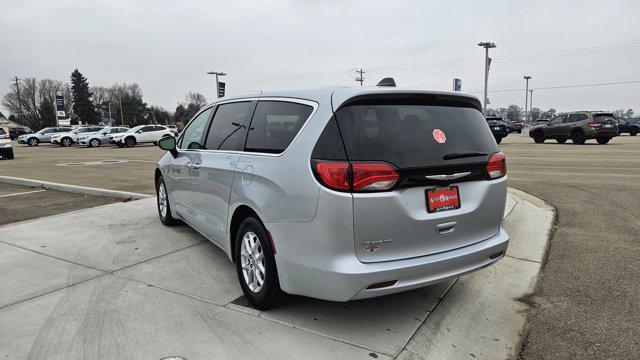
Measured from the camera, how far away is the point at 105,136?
1446 inches

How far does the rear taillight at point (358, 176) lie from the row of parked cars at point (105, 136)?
30145 mm

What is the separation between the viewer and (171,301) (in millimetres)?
3678

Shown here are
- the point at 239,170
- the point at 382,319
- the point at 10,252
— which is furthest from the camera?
the point at 10,252

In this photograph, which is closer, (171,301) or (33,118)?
(171,301)

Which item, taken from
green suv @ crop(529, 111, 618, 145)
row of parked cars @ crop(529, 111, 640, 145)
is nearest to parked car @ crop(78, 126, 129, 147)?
row of parked cars @ crop(529, 111, 640, 145)

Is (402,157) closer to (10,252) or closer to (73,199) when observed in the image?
(10,252)

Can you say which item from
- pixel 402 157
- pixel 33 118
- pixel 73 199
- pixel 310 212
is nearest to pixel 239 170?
pixel 310 212

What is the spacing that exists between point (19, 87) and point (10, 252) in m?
128

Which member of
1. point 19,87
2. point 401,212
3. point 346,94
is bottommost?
point 401,212

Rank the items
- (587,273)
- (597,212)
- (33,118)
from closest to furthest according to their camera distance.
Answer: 1. (587,273)
2. (597,212)
3. (33,118)

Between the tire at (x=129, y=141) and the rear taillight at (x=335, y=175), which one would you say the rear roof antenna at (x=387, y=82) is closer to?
the rear taillight at (x=335, y=175)

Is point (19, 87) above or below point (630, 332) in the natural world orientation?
above

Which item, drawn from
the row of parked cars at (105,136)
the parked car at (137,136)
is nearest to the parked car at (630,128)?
the parked car at (137,136)

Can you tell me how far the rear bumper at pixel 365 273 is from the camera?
282 cm
